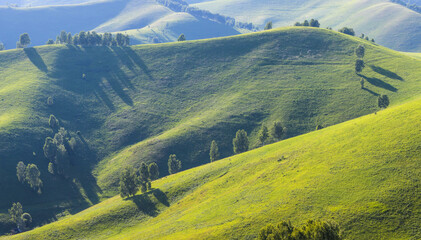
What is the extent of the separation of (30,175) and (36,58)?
119m

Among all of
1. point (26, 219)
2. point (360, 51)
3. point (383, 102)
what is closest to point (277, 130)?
point (383, 102)

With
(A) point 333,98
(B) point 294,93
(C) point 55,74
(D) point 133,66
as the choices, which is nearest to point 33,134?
(C) point 55,74

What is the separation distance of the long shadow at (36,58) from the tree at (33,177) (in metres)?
97.2

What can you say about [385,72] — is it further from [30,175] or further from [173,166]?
[30,175]

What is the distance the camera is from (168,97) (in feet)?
515

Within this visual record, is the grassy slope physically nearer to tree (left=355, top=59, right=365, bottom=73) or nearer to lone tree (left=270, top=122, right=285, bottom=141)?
lone tree (left=270, top=122, right=285, bottom=141)

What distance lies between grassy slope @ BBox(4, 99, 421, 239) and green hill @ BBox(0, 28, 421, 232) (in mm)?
34405

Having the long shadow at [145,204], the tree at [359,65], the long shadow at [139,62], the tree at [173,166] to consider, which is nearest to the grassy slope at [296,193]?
the long shadow at [145,204]

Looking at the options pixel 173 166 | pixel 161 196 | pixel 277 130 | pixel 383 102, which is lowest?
pixel 161 196

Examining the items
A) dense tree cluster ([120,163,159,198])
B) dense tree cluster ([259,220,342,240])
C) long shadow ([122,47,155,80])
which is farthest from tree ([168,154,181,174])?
long shadow ([122,47,155,80])

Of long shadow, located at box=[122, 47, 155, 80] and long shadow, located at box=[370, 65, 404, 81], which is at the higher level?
long shadow, located at box=[122, 47, 155, 80]

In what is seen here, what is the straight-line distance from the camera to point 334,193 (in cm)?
5075

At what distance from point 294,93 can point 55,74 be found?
144608 millimetres

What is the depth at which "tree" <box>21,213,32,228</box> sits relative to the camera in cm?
8863
